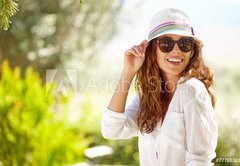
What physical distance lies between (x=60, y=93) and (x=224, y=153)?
2587mm

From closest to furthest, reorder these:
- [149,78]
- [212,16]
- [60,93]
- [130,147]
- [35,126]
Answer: [149,78] < [35,126] < [130,147] < [212,16] < [60,93]

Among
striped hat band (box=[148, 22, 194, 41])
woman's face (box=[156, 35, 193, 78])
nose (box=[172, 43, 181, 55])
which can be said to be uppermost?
striped hat band (box=[148, 22, 194, 41])

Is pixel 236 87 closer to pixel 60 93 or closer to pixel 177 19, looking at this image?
pixel 60 93

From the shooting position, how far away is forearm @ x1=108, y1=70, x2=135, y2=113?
1474 millimetres

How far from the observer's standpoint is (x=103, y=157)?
5.55 m

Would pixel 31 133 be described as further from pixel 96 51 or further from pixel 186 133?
pixel 96 51

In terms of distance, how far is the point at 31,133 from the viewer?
3584 millimetres

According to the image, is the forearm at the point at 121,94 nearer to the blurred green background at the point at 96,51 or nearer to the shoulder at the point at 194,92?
the shoulder at the point at 194,92

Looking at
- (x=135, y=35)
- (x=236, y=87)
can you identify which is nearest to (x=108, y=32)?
(x=135, y=35)

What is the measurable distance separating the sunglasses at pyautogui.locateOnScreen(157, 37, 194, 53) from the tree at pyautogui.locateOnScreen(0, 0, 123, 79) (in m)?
4.64

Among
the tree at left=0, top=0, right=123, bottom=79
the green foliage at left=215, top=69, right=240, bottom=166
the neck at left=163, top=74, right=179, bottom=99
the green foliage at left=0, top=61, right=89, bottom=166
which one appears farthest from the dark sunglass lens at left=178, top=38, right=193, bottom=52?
the tree at left=0, top=0, right=123, bottom=79

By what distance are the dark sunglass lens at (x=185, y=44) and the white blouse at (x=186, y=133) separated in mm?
116

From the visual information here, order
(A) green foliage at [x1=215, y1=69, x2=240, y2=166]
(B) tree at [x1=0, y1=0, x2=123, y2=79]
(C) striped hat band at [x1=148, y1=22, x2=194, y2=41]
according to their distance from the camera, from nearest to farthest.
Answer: (C) striped hat band at [x1=148, y1=22, x2=194, y2=41]
(A) green foliage at [x1=215, y1=69, x2=240, y2=166]
(B) tree at [x1=0, y1=0, x2=123, y2=79]

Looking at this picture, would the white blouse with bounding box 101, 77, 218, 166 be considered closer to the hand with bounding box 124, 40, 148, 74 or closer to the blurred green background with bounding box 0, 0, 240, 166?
the hand with bounding box 124, 40, 148, 74
